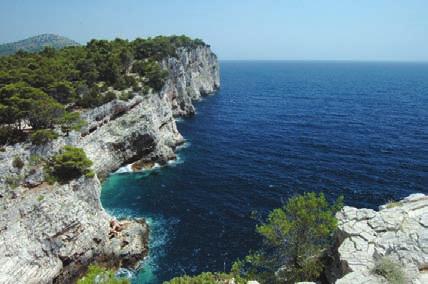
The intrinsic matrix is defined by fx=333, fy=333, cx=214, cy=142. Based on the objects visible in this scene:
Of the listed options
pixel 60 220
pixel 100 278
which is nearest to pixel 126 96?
pixel 60 220

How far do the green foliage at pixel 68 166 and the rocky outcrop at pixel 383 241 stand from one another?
32.4m

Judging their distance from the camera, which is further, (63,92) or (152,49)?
(152,49)

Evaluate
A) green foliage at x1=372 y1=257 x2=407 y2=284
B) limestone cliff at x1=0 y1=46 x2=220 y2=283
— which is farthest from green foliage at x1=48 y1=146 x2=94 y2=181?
green foliage at x1=372 y1=257 x2=407 y2=284

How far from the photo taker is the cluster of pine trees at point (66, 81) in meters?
46.1

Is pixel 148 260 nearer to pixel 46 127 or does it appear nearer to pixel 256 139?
pixel 46 127

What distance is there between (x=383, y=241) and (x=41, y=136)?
41538mm

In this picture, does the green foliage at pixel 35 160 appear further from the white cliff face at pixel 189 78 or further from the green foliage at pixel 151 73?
→ the white cliff face at pixel 189 78

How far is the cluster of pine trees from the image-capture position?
4606 cm

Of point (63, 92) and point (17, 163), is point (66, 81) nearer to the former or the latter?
point (63, 92)

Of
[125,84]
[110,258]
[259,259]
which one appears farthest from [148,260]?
[125,84]

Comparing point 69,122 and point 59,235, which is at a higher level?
point 69,122

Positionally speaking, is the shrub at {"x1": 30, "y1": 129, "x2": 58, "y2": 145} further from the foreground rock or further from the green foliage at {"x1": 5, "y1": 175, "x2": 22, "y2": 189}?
the foreground rock

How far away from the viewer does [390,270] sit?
21.5 m

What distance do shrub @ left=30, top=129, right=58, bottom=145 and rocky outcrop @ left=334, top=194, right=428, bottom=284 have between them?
37529mm
